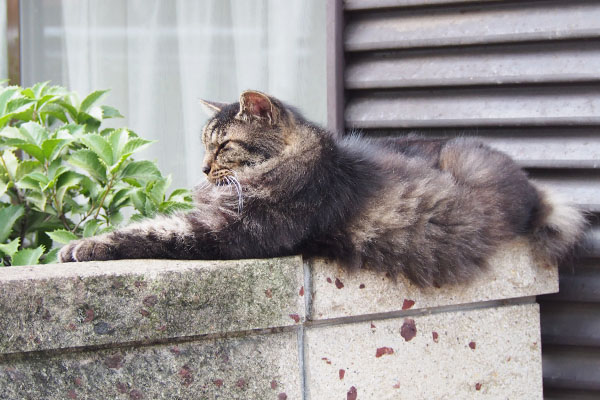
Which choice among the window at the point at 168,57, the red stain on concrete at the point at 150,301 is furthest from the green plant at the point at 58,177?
the window at the point at 168,57

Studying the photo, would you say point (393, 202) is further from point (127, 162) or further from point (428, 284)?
point (127, 162)

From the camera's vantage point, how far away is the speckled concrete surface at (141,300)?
5.32ft

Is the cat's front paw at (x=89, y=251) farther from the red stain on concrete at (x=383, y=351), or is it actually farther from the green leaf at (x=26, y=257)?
the red stain on concrete at (x=383, y=351)

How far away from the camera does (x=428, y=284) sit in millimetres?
2164

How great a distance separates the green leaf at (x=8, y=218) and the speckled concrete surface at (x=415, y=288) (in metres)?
1.19

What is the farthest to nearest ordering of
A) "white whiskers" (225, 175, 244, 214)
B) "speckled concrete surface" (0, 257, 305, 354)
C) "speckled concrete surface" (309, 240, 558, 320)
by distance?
"white whiskers" (225, 175, 244, 214) < "speckled concrete surface" (309, 240, 558, 320) < "speckled concrete surface" (0, 257, 305, 354)

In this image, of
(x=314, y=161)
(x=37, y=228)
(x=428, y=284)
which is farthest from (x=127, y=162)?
(x=428, y=284)

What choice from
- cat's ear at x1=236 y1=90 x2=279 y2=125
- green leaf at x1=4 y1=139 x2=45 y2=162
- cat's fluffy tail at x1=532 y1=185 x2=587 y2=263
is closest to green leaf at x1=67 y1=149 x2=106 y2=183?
green leaf at x1=4 y1=139 x2=45 y2=162

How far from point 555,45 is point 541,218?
0.89 meters

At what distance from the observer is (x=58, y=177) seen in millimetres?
2477

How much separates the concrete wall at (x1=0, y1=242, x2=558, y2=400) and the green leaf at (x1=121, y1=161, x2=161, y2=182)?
2.42ft

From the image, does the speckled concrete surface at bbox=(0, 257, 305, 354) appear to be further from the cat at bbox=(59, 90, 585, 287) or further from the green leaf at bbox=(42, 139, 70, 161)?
the green leaf at bbox=(42, 139, 70, 161)

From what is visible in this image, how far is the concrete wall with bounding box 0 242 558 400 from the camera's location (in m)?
1.65

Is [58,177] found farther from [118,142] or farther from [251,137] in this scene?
[251,137]
